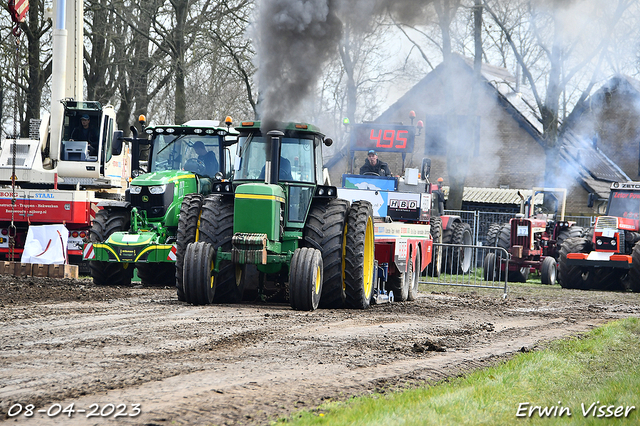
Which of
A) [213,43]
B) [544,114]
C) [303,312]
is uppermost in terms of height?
[213,43]

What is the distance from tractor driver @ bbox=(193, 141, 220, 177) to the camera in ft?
49.4

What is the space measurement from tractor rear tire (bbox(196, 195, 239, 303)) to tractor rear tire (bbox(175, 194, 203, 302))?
14.4 inches

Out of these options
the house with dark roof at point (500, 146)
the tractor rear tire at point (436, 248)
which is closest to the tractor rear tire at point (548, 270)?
the tractor rear tire at point (436, 248)

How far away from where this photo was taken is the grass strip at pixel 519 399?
4.70m

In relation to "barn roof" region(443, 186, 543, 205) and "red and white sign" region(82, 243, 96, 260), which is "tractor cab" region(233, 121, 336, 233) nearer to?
"red and white sign" region(82, 243, 96, 260)

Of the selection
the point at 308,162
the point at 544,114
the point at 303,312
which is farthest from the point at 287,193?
the point at 544,114

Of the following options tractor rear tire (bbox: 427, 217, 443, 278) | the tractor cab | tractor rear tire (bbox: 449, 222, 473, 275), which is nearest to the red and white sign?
the tractor cab

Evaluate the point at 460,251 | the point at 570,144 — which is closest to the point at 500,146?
the point at 570,144

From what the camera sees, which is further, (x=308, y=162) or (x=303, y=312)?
(x=308, y=162)

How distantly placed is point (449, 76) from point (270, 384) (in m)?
22.5

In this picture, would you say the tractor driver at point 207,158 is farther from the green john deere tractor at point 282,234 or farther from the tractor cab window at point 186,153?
the green john deere tractor at point 282,234

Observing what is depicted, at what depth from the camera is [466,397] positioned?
5293 mm

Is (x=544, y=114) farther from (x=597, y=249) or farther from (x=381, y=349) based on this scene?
(x=381, y=349)

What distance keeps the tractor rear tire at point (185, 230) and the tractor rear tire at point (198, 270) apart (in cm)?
44
